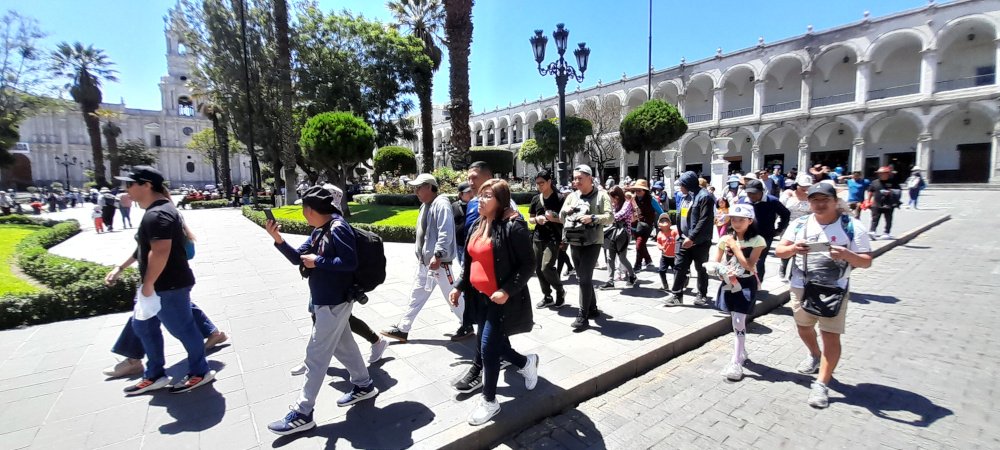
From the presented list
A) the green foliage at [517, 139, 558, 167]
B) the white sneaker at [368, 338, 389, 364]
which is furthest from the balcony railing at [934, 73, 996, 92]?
the white sneaker at [368, 338, 389, 364]

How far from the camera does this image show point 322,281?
9.18ft

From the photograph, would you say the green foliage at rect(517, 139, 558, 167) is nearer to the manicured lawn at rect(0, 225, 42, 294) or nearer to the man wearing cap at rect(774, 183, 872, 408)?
the manicured lawn at rect(0, 225, 42, 294)

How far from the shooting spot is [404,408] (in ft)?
10.2

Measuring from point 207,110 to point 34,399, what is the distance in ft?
135

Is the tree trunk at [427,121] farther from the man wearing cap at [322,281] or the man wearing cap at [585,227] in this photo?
the man wearing cap at [322,281]

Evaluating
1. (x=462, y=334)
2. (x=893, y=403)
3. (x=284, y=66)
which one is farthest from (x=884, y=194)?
(x=284, y=66)

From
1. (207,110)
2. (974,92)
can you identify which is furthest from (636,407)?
(207,110)

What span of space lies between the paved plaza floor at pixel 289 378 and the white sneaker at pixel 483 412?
54 mm

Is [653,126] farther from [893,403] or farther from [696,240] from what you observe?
[893,403]

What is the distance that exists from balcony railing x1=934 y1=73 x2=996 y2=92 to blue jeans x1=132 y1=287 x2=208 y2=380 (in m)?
35.4

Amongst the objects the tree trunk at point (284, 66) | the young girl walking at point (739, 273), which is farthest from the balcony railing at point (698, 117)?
the young girl walking at point (739, 273)

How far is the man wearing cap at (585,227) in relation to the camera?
14.7 ft

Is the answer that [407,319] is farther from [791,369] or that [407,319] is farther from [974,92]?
[974,92]

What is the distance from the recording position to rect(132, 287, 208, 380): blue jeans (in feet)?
10.7
